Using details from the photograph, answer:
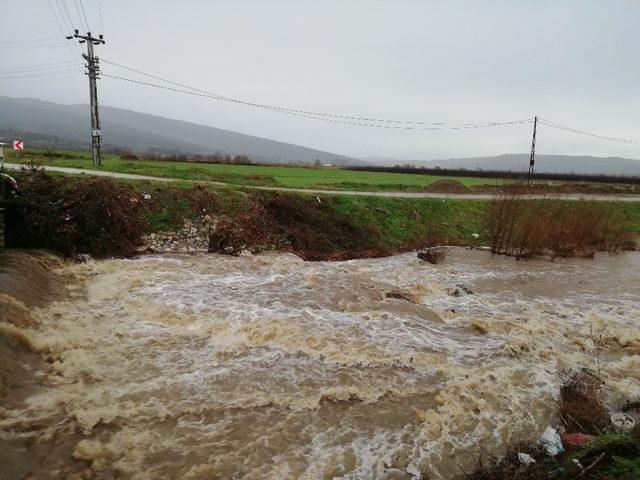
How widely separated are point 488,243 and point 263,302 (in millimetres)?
16244

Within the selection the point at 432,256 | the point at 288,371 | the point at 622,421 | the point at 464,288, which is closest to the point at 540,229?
the point at 432,256

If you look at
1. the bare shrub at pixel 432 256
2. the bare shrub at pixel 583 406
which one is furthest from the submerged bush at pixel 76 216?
the bare shrub at pixel 583 406

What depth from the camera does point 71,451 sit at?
5480 mm

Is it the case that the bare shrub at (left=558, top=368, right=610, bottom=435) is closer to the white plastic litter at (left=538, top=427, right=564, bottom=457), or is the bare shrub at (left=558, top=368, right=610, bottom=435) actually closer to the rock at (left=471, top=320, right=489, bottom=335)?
the white plastic litter at (left=538, top=427, right=564, bottom=457)

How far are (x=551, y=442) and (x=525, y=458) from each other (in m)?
0.74

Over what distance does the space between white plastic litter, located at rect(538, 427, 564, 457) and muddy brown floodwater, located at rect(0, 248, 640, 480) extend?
1.11 feet

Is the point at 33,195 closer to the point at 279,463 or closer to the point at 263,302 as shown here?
the point at 263,302

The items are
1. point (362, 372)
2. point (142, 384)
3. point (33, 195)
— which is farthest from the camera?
point (33, 195)

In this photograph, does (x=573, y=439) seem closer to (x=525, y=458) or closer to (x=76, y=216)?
(x=525, y=458)

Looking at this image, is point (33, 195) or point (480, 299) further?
point (33, 195)

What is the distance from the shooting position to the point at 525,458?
539 centimetres

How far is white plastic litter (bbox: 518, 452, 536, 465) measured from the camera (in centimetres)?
528

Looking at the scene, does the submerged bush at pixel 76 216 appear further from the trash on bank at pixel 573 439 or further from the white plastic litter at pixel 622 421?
the white plastic litter at pixel 622 421

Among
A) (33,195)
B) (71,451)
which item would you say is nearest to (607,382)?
(71,451)
